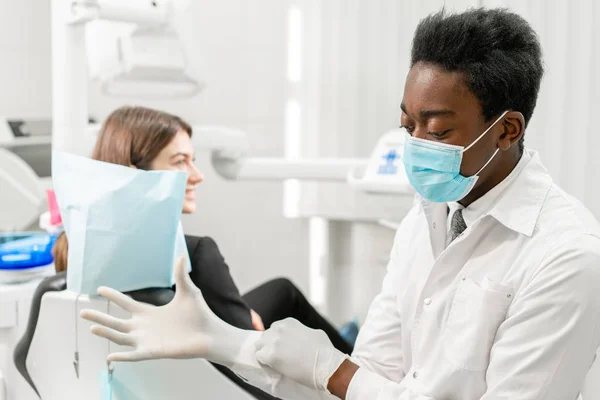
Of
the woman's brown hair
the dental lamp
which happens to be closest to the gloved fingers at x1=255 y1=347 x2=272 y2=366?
the woman's brown hair

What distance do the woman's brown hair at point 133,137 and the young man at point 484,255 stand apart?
80cm

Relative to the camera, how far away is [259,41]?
11.7 ft

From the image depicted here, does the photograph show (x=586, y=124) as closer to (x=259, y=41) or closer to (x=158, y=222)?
(x=158, y=222)

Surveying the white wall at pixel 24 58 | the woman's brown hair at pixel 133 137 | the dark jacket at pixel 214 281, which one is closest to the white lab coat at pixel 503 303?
the dark jacket at pixel 214 281

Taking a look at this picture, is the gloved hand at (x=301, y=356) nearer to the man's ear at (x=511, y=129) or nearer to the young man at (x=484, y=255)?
the young man at (x=484, y=255)

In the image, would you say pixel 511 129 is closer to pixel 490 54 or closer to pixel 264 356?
pixel 490 54

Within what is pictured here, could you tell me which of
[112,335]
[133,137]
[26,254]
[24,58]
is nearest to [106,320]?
[112,335]

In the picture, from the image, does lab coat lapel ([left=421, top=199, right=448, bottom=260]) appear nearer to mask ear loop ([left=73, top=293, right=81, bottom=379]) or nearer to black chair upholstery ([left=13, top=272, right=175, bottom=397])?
black chair upholstery ([left=13, top=272, right=175, bottom=397])

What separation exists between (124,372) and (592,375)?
4.16ft

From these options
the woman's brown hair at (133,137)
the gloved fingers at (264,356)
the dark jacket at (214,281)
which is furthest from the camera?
the woman's brown hair at (133,137)

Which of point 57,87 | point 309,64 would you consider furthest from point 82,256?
point 309,64

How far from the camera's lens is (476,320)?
1154 mm

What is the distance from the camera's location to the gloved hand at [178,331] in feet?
3.79

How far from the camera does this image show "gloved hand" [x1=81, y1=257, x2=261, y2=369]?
116 cm
